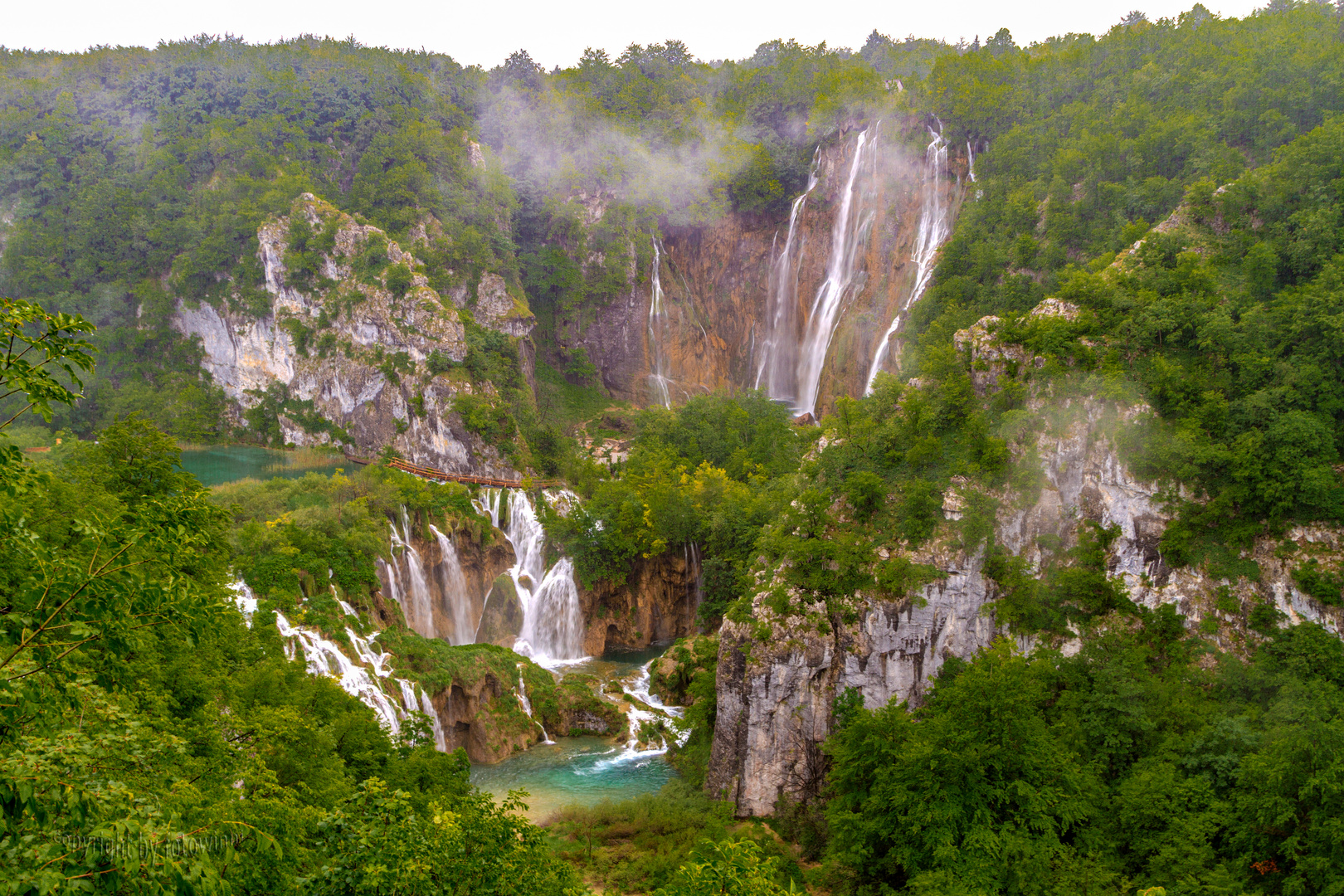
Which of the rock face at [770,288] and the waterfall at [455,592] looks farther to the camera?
the rock face at [770,288]

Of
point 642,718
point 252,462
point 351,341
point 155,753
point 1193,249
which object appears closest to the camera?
point 155,753

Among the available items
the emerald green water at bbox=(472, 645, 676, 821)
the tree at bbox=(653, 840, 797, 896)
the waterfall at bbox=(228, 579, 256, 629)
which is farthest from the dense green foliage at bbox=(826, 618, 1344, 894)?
the waterfall at bbox=(228, 579, 256, 629)

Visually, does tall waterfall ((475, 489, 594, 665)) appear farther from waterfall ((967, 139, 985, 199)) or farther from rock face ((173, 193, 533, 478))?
waterfall ((967, 139, 985, 199))

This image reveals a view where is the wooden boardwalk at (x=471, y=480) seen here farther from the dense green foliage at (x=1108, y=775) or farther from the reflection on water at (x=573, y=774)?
the dense green foliage at (x=1108, y=775)

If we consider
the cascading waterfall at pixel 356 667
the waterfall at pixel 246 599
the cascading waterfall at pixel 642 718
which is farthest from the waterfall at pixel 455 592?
the waterfall at pixel 246 599

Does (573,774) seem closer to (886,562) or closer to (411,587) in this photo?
(886,562)

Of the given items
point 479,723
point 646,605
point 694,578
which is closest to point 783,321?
point 694,578

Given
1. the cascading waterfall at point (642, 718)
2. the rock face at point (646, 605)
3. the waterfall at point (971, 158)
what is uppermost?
the waterfall at point (971, 158)
